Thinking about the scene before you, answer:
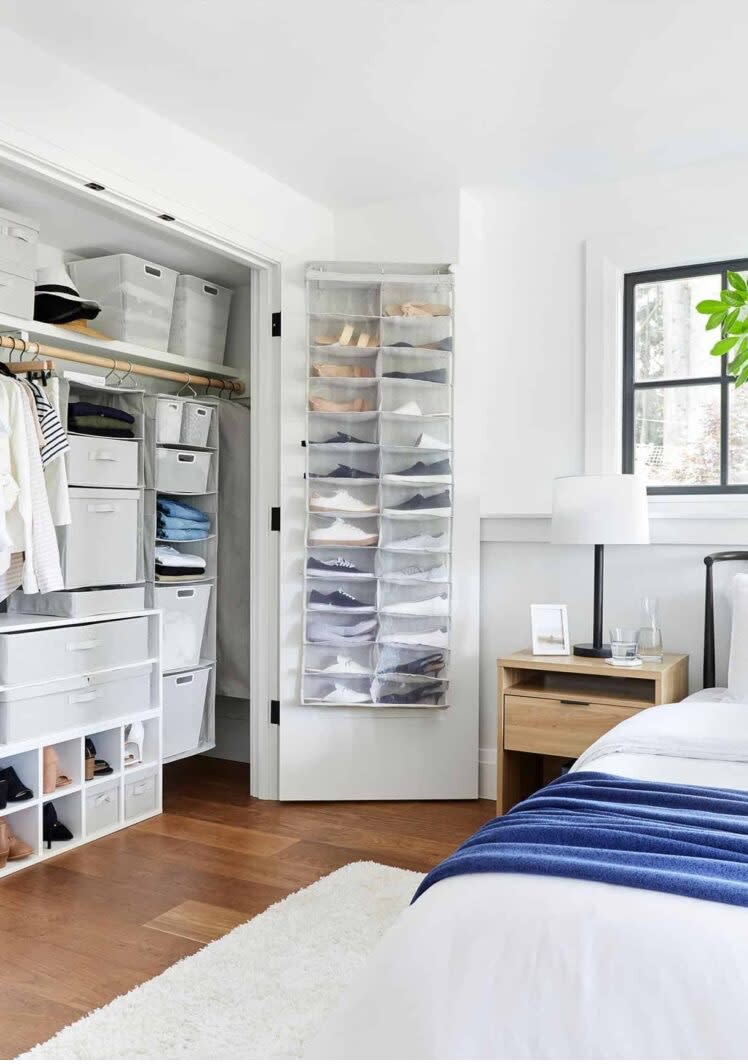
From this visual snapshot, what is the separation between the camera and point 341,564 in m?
3.73

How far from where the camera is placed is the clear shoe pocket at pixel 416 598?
146 inches

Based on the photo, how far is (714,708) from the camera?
2531mm

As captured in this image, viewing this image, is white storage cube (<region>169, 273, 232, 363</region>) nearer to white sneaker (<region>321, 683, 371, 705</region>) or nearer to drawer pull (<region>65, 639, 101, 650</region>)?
drawer pull (<region>65, 639, 101, 650</region>)

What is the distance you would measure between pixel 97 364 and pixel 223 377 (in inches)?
34.9

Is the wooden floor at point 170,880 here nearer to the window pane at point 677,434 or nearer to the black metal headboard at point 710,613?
the black metal headboard at point 710,613

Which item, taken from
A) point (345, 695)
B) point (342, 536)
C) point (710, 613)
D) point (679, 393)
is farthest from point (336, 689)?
point (679, 393)

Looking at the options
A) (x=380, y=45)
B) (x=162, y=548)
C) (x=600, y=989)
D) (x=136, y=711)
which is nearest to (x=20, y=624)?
(x=136, y=711)

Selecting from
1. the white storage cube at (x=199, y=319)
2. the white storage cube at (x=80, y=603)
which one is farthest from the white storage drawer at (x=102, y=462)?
the white storage cube at (x=199, y=319)

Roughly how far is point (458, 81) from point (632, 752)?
2103 millimetres

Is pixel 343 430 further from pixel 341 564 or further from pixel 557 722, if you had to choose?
pixel 557 722

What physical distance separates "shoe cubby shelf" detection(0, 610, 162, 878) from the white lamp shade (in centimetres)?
170

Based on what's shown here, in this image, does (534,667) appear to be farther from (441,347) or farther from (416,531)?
(441,347)

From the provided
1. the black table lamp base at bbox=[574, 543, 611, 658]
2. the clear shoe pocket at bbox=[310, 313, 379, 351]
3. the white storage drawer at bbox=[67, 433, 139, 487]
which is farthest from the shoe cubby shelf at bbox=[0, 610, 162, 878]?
the black table lamp base at bbox=[574, 543, 611, 658]

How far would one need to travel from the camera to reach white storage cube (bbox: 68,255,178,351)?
3.76 m
